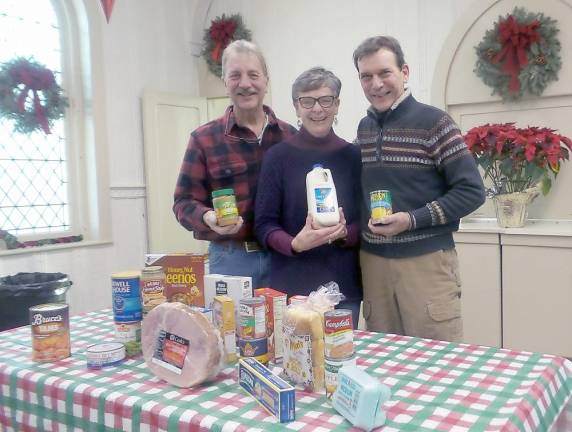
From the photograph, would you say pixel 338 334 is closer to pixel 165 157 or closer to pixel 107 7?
pixel 165 157

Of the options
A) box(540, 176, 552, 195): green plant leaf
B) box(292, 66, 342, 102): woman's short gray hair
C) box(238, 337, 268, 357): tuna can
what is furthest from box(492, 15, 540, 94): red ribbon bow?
box(238, 337, 268, 357): tuna can

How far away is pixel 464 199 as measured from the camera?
165cm

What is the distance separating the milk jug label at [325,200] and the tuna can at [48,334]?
0.78m

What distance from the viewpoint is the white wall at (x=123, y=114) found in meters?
3.96

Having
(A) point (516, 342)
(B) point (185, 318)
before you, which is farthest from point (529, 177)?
(B) point (185, 318)

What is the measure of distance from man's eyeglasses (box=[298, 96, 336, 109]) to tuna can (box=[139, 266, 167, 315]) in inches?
28.3

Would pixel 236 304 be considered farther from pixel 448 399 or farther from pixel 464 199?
pixel 464 199

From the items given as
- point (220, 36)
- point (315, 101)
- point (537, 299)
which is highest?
point (220, 36)

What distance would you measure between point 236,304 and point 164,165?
3.26 meters

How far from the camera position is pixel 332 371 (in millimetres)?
1128

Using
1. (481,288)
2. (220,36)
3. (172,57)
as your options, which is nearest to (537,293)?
(481,288)

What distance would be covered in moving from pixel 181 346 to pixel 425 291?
0.81 meters

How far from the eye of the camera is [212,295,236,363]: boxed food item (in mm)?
1353

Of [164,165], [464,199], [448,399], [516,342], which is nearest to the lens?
[448,399]
